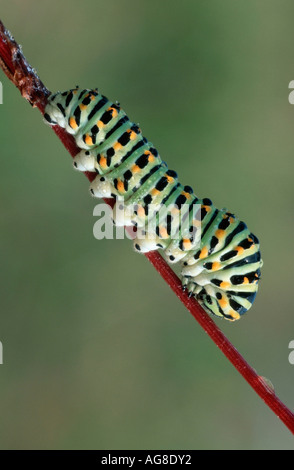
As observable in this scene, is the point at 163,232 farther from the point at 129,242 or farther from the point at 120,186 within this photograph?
the point at 129,242

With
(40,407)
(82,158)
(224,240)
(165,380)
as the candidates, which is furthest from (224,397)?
(82,158)

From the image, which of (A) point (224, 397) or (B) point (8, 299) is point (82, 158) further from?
(A) point (224, 397)

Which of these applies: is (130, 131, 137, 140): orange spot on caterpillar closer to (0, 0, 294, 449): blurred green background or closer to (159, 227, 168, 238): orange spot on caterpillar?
(159, 227, 168, 238): orange spot on caterpillar

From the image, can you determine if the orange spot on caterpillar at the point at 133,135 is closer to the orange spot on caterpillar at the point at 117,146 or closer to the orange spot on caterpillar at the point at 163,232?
the orange spot on caterpillar at the point at 117,146

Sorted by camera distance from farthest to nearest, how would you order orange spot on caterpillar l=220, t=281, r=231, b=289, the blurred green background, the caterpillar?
the blurred green background
orange spot on caterpillar l=220, t=281, r=231, b=289
the caterpillar

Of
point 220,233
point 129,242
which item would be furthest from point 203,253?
point 129,242

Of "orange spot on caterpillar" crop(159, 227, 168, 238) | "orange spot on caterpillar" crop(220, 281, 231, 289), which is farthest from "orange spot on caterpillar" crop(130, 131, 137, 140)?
"orange spot on caterpillar" crop(220, 281, 231, 289)
